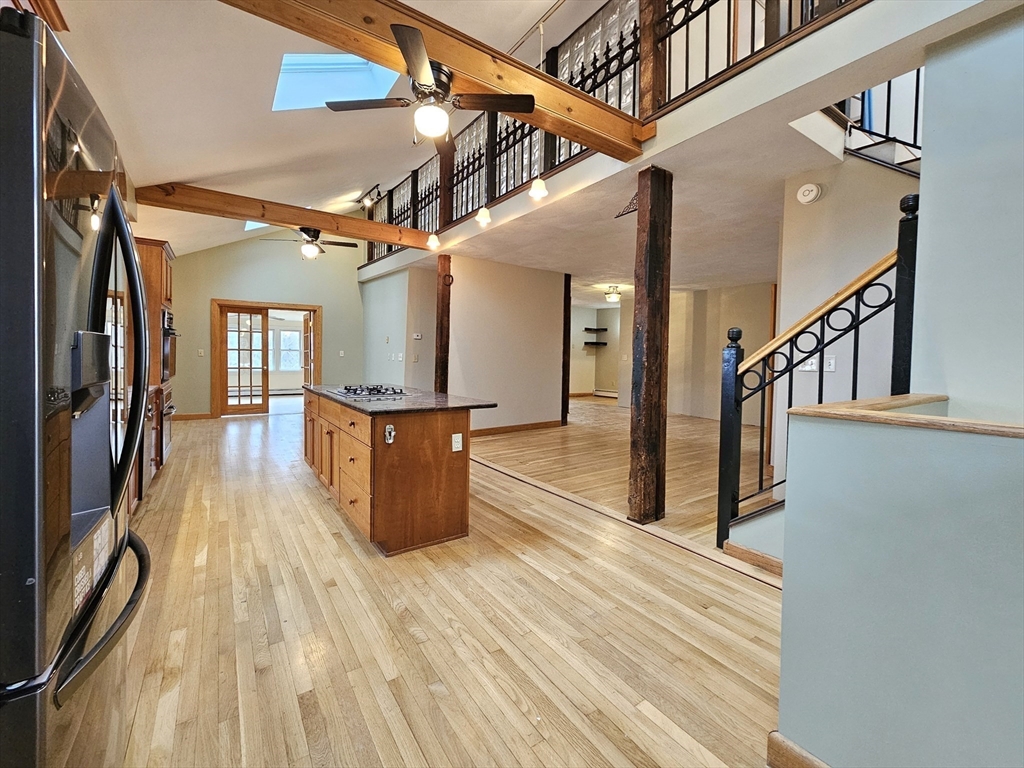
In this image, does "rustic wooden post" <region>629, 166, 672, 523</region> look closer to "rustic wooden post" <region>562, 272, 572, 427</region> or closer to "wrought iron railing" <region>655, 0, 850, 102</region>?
"wrought iron railing" <region>655, 0, 850, 102</region>

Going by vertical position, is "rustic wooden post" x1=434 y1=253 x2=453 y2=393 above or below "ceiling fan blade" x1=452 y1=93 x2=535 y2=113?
below

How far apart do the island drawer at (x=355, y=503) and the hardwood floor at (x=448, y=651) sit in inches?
5.4

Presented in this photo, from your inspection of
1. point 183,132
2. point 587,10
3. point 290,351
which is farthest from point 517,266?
point 290,351

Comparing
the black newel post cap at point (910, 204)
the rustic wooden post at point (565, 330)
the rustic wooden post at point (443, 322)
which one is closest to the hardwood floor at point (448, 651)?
the black newel post cap at point (910, 204)

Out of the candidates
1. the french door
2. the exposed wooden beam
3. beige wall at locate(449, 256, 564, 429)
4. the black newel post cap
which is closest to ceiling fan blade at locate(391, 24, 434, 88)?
the black newel post cap

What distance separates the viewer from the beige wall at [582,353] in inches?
510

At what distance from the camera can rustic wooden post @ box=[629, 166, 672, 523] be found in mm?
3002

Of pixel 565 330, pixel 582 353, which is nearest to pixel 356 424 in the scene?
pixel 565 330

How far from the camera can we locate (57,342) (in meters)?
0.68

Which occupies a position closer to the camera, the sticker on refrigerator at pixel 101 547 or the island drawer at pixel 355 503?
the sticker on refrigerator at pixel 101 547

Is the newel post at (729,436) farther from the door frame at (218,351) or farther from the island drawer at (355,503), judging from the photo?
the door frame at (218,351)

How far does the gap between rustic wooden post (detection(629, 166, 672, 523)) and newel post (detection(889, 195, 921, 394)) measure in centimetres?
120

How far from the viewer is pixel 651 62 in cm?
292

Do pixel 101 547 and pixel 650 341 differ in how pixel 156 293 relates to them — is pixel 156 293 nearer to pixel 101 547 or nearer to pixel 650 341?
pixel 101 547
